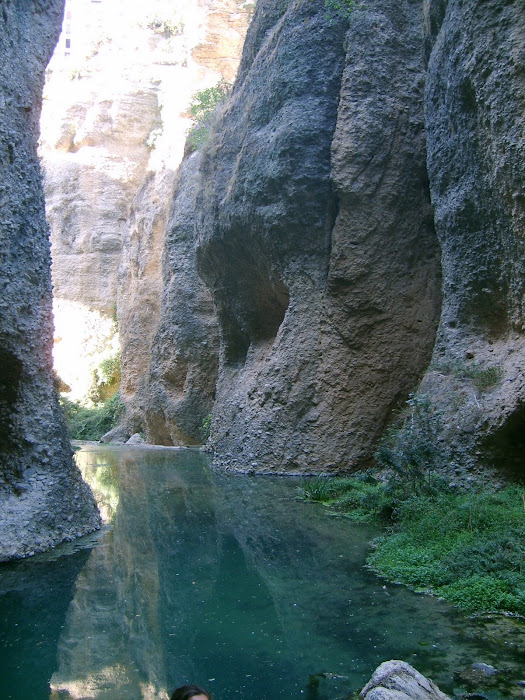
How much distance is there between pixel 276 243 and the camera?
A: 14289mm

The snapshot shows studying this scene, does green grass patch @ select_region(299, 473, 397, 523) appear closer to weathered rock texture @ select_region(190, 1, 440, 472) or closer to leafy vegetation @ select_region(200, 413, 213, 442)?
A: weathered rock texture @ select_region(190, 1, 440, 472)

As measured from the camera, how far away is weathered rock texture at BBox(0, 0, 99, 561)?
700 cm

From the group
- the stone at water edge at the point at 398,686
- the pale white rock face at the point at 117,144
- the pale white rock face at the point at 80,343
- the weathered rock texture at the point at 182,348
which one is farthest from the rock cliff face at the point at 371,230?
the pale white rock face at the point at 80,343

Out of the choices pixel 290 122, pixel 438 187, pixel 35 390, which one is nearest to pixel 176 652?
pixel 35 390

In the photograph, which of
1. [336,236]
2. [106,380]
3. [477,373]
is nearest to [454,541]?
[477,373]

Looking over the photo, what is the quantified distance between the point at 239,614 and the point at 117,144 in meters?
34.0

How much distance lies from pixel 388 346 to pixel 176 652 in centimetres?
922

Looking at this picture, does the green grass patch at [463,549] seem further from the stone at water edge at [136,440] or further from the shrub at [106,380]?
the shrub at [106,380]

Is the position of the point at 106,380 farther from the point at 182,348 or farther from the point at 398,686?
the point at 398,686

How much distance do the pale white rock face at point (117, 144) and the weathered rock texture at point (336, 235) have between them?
14820 mm

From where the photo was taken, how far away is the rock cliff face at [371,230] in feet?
30.8

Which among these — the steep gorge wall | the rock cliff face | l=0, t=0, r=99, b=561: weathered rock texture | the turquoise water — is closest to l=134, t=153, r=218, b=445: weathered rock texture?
the rock cliff face

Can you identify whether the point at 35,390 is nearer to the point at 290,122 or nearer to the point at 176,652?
the point at 176,652

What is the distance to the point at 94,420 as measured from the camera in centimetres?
2803
